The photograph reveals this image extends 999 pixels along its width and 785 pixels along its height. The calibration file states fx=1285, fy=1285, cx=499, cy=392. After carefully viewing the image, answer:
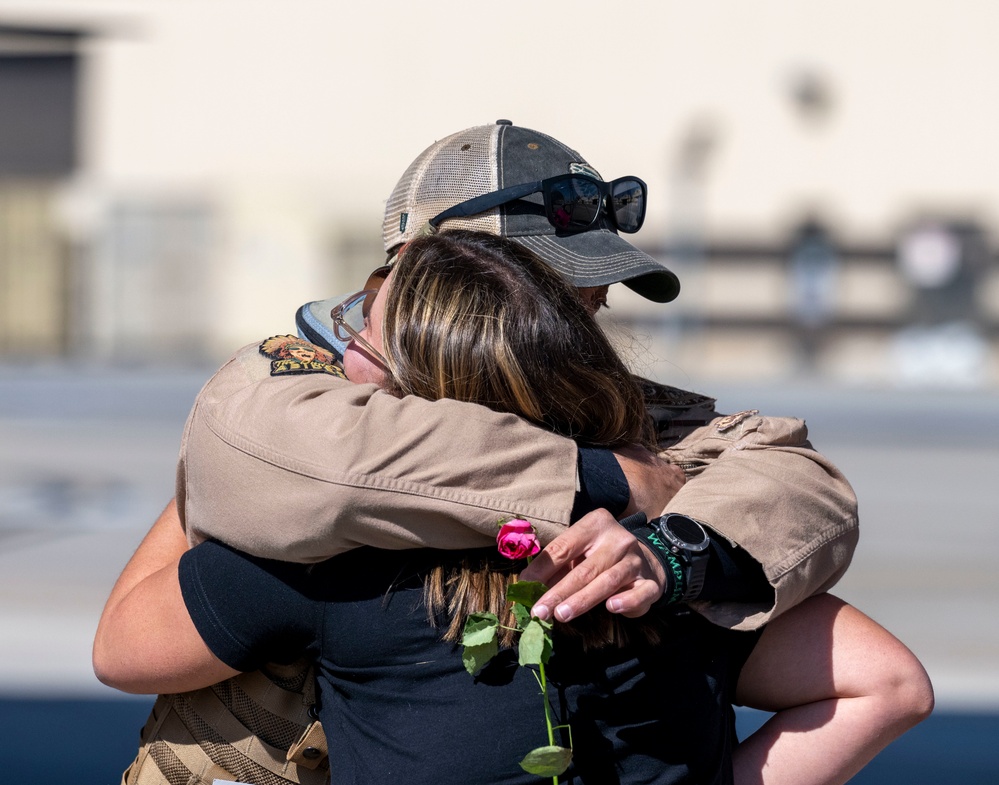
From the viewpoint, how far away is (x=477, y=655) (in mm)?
1573

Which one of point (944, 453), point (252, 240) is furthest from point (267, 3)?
point (944, 453)

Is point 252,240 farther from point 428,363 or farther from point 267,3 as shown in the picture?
point 428,363

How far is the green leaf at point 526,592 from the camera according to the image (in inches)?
61.0

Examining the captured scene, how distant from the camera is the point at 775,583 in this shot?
1.73 m

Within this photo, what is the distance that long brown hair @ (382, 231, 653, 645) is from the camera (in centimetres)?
162

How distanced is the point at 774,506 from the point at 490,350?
47 cm

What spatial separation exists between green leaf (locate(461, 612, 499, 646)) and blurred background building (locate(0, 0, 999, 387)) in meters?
21.7

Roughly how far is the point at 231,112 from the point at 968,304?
13.9m

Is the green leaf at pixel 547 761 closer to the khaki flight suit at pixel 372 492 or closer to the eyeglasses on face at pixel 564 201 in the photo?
the khaki flight suit at pixel 372 492

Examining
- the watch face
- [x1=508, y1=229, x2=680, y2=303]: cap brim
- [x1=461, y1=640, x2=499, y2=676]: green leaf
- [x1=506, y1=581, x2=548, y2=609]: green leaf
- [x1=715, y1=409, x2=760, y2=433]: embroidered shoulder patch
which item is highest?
[x1=508, y1=229, x2=680, y2=303]: cap brim

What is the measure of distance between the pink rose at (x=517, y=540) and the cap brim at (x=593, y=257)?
2.07 ft

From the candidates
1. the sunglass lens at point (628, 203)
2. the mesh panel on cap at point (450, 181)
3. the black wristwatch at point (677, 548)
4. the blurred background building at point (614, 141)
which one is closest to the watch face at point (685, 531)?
the black wristwatch at point (677, 548)

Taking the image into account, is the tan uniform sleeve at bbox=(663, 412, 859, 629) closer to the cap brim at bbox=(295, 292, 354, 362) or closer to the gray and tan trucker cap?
the gray and tan trucker cap

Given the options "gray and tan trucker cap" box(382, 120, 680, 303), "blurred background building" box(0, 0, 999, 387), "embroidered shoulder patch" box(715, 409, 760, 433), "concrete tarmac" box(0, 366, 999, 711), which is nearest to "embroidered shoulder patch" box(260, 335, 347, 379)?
"gray and tan trucker cap" box(382, 120, 680, 303)
